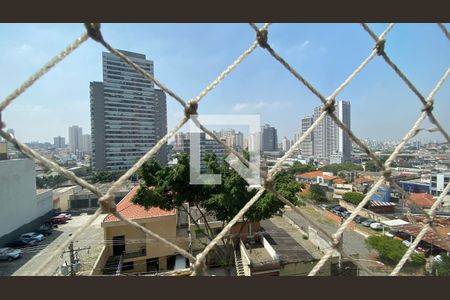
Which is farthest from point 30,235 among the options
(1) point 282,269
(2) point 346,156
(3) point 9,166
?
(2) point 346,156

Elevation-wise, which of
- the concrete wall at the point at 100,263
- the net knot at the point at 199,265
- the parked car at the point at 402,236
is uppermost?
the net knot at the point at 199,265

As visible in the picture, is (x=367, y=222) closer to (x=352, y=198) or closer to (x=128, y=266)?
(x=352, y=198)

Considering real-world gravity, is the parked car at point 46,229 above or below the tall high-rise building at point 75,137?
below

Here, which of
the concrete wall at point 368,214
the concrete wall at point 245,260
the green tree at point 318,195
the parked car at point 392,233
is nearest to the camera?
the concrete wall at point 245,260

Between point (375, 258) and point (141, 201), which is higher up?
point (141, 201)

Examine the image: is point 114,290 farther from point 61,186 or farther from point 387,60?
point 61,186

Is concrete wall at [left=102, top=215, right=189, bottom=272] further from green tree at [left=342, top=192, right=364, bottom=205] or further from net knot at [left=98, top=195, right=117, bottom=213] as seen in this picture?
green tree at [left=342, top=192, right=364, bottom=205]

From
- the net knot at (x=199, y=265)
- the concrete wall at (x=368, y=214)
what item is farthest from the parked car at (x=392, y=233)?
the net knot at (x=199, y=265)

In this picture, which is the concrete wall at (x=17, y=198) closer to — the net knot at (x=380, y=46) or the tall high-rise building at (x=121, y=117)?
the tall high-rise building at (x=121, y=117)

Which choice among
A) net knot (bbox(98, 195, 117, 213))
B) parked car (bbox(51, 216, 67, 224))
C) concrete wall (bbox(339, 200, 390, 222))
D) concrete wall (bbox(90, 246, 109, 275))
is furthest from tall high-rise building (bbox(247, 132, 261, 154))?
parked car (bbox(51, 216, 67, 224))
